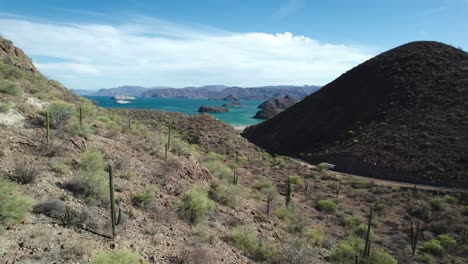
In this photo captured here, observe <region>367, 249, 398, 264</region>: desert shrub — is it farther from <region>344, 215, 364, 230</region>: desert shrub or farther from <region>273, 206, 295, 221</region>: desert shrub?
<region>344, 215, 364, 230</region>: desert shrub

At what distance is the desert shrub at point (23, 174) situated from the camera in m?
8.67

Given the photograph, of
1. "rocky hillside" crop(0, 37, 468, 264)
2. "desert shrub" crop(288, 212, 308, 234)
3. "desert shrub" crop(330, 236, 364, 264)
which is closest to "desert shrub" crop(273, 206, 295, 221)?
"rocky hillside" crop(0, 37, 468, 264)

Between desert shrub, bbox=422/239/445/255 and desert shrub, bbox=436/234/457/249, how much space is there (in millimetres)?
790

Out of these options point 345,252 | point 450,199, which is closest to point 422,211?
point 450,199

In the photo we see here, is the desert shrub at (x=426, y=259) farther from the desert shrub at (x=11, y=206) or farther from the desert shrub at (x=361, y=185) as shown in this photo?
the desert shrub at (x=11, y=206)

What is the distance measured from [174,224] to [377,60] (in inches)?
2815

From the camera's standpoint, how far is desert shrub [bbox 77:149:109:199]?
9.33 metres

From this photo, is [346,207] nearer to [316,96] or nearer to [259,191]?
[259,191]

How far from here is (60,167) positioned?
990cm

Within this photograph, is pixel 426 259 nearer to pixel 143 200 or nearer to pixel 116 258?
pixel 143 200

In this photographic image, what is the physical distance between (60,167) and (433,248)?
17.4 metres

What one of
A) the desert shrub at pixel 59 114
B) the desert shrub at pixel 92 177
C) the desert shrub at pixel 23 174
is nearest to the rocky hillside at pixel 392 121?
the desert shrub at pixel 92 177

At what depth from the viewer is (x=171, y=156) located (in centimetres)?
1645

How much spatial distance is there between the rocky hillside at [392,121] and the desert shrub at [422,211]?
11253 millimetres
